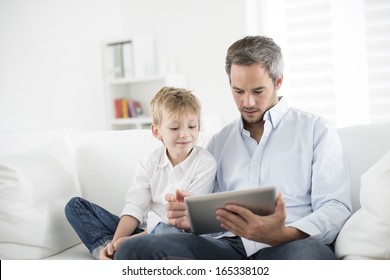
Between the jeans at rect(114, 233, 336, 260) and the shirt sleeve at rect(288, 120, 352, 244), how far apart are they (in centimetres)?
6

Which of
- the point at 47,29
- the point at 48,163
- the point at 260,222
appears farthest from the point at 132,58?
the point at 260,222

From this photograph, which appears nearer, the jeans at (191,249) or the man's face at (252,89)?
the jeans at (191,249)

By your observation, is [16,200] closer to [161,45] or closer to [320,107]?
[320,107]

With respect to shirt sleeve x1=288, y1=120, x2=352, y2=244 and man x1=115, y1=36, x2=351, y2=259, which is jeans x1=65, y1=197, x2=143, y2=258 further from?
shirt sleeve x1=288, y1=120, x2=352, y2=244

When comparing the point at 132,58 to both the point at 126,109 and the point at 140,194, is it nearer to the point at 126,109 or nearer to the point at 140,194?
the point at 126,109

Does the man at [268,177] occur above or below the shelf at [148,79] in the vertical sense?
below

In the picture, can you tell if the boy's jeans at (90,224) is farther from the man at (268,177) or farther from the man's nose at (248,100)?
the man's nose at (248,100)

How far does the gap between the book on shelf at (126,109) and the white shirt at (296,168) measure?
8.68 feet

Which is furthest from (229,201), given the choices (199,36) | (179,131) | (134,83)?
(134,83)

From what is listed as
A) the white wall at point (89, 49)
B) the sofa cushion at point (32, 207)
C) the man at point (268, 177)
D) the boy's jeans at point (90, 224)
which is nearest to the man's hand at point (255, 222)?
the man at point (268, 177)

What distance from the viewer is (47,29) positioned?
3375mm

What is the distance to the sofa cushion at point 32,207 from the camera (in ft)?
5.21
